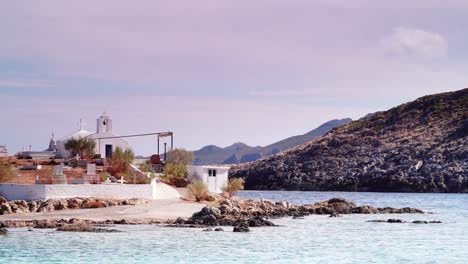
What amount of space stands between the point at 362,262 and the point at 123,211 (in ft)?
63.1

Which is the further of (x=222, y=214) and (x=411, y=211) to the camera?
(x=411, y=211)

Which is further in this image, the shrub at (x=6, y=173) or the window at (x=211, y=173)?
the window at (x=211, y=173)

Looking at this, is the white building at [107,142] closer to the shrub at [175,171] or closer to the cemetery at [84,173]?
the cemetery at [84,173]

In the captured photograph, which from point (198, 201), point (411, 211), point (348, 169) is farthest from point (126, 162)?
point (348, 169)

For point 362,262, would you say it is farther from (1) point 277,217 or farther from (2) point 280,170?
(2) point 280,170

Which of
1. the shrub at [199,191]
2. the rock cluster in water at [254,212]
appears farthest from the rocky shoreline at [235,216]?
the shrub at [199,191]

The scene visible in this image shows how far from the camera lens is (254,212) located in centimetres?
5006

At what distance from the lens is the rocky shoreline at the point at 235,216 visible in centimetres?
3850

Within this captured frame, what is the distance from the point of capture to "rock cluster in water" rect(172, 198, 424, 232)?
4244 cm

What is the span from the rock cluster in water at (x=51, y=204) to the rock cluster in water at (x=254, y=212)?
6.46 meters

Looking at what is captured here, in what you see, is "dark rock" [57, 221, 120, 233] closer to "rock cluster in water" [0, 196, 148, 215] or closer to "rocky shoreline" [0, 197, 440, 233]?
"rocky shoreline" [0, 197, 440, 233]

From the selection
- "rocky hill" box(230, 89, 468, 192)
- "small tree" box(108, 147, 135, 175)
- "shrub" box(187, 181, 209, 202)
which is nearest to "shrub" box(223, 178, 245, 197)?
"shrub" box(187, 181, 209, 202)

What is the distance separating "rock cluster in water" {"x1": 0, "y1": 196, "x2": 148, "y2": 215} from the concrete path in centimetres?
73

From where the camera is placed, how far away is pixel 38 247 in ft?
102
